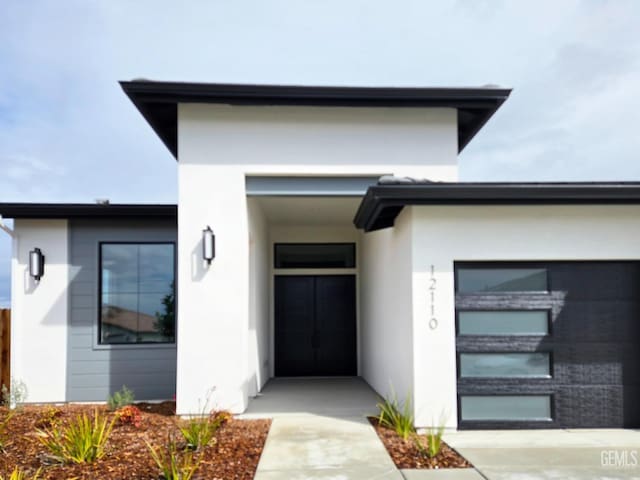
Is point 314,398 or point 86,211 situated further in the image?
point 314,398

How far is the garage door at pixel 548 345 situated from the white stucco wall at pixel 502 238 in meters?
0.18

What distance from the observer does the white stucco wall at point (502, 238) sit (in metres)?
5.89

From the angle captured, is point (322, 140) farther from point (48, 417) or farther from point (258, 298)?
point (48, 417)

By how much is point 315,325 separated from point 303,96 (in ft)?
19.2

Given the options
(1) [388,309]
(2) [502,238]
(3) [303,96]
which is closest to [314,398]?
(1) [388,309]

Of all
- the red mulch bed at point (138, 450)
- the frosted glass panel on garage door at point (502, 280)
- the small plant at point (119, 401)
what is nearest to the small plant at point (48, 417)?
the red mulch bed at point (138, 450)

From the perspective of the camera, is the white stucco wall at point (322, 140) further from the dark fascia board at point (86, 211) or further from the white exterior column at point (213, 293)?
the dark fascia board at point (86, 211)

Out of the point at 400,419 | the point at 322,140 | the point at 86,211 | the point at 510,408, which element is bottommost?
the point at 400,419

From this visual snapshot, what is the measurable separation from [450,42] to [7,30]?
953 cm

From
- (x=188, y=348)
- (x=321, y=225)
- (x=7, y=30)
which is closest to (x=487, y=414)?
(x=188, y=348)

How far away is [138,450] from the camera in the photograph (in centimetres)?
509

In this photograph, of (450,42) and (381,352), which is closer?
(381,352)

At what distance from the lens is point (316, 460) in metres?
4.73

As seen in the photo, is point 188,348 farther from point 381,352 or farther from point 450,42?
point 450,42
